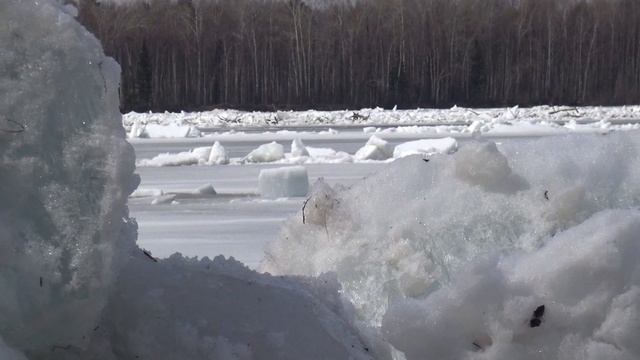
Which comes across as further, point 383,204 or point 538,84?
point 538,84

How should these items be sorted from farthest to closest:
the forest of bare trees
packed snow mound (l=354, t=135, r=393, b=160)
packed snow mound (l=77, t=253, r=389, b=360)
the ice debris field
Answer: the forest of bare trees < packed snow mound (l=354, t=135, r=393, b=160) < packed snow mound (l=77, t=253, r=389, b=360) < the ice debris field

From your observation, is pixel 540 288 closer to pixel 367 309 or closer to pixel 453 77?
pixel 367 309

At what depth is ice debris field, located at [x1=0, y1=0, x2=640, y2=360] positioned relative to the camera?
1.26 meters

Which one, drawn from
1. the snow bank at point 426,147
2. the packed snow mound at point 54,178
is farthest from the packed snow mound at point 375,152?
the packed snow mound at point 54,178

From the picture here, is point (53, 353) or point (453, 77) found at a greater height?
point (53, 353)

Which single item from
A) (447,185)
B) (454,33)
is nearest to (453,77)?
(454,33)

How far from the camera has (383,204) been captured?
260cm

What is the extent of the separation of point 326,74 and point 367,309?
41.3 metres

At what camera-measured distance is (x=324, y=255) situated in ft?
8.45

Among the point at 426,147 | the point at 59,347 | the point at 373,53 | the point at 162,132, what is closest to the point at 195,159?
the point at 426,147

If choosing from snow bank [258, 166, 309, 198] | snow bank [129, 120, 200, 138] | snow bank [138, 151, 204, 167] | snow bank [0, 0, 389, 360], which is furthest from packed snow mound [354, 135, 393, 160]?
snow bank [0, 0, 389, 360]

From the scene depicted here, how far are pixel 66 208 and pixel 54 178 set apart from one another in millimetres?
42

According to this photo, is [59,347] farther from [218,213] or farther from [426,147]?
[426,147]

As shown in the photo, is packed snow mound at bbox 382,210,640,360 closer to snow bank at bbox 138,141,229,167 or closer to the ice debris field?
the ice debris field
